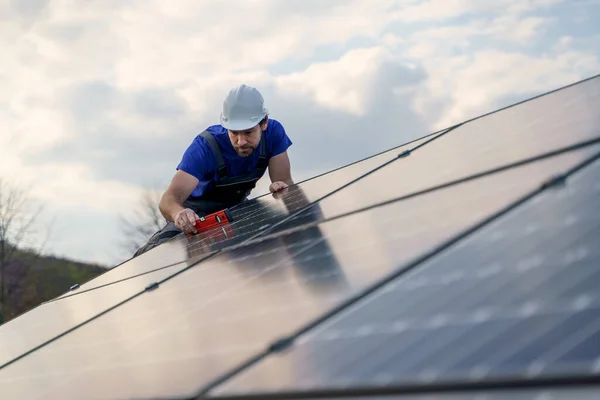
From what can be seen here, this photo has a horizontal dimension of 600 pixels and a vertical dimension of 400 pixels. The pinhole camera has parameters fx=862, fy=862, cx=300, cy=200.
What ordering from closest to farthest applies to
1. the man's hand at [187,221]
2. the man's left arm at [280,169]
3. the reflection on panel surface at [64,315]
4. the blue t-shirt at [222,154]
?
the reflection on panel surface at [64,315] < the man's hand at [187,221] < the blue t-shirt at [222,154] < the man's left arm at [280,169]

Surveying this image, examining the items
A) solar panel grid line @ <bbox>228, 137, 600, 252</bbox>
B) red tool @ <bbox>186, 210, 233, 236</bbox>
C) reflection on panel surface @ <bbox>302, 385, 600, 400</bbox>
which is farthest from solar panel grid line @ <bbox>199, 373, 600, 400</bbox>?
red tool @ <bbox>186, 210, 233, 236</bbox>

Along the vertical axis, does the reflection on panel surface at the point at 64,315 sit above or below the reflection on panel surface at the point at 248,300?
above

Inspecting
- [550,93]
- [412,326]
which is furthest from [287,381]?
[550,93]

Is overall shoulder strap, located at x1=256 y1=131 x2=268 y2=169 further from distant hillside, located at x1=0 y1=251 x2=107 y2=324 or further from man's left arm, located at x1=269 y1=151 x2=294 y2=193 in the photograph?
distant hillside, located at x1=0 y1=251 x2=107 y2=324

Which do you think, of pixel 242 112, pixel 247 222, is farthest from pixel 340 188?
pixel 242 112

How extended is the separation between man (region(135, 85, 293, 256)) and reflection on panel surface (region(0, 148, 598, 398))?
12.6ft

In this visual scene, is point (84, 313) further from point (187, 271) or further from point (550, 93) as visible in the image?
point (550, 93)

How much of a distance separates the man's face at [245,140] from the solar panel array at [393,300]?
2628 millimetres

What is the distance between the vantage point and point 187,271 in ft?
17.5

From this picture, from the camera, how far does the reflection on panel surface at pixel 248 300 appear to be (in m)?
3.24

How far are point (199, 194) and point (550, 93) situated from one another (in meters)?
4.10

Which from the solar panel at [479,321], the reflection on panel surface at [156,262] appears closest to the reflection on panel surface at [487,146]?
the reflection on panel surface at [156,262]

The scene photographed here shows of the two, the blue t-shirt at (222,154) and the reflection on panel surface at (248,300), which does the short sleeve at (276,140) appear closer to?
the blue t-shirt at (222,154)

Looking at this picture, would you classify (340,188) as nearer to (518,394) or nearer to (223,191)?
(223,191)
